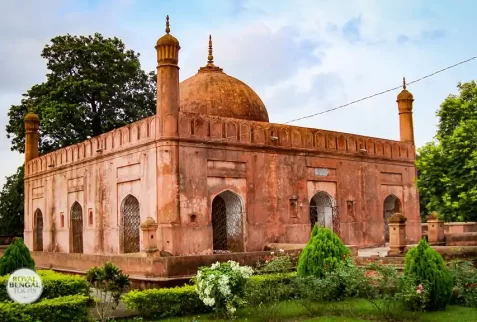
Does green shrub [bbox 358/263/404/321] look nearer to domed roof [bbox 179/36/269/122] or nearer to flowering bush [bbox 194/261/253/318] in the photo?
flowering bush [bbox 194/261/253/318]

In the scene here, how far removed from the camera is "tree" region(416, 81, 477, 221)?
1167 centimetres

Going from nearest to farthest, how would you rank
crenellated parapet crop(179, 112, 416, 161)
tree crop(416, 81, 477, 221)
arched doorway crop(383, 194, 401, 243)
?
tree crop(416, 81, 477, 221)
crenellated parapet crop(179, 112, 416, 161)
arched doorway crop(383, 194, 401, 243)

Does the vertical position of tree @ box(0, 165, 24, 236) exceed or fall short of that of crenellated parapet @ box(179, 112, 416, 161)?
it falls short

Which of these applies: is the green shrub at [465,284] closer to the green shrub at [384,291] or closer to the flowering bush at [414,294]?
the flowering bush at [414,294]

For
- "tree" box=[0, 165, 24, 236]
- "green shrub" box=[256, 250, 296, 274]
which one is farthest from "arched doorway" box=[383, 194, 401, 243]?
"tree" box=[0, 165, 24, 236]

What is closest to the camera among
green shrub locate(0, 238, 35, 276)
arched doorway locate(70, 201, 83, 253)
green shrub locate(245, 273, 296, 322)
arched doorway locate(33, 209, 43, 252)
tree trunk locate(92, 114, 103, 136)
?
green shrub locate(245, 273, 296, 322)

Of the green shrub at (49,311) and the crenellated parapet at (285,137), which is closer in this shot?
the green shrub at (49,311)

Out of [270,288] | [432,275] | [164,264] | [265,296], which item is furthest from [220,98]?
[432,275]

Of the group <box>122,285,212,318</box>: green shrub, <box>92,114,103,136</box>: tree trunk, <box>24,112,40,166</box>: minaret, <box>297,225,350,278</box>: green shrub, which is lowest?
<box>122,285,212,318</box>: green shrub

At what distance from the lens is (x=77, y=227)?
710 inches

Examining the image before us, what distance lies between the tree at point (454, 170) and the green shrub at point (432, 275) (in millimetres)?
2855

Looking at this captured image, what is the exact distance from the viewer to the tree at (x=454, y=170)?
11672 millimetres

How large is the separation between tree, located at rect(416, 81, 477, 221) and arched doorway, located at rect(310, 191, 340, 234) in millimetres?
4339

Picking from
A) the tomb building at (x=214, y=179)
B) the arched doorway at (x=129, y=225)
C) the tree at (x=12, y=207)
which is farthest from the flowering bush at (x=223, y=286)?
the tree at (x=12, y=207)
